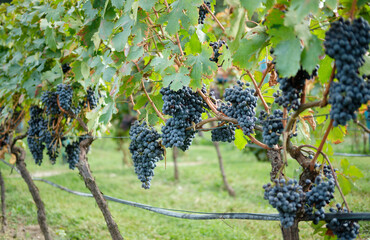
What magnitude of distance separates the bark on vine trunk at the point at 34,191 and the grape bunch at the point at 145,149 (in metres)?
2.01

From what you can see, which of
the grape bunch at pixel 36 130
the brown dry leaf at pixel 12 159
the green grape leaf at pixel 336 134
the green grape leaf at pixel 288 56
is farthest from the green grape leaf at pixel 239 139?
the brown dry leaf at pixel 12 159

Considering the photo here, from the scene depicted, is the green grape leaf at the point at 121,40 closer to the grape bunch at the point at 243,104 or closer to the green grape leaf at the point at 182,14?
the green grape leaf at the point at 182,14

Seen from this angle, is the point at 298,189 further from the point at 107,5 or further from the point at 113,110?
the point at 107,5

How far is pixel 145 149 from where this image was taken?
1.94 meters

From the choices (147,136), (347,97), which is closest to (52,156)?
(147,136)

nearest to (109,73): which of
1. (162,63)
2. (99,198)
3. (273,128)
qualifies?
(162,63)

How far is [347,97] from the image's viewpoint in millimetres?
1075

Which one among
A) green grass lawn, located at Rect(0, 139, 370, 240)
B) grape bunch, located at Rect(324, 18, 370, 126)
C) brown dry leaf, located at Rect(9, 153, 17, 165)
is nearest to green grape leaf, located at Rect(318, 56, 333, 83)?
grape bunch, located at Rect(324, 18, 370, 126)

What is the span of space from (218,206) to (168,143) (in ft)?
13.8

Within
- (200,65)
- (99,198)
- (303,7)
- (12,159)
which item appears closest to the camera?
(303,7)

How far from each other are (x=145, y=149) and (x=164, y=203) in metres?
4.34

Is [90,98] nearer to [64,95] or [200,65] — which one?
[64,95]

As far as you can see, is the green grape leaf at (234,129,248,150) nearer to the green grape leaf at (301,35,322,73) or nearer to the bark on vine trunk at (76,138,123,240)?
the green grape leaf at (301,35,322,73)

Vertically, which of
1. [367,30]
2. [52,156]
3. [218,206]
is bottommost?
[218,206]
